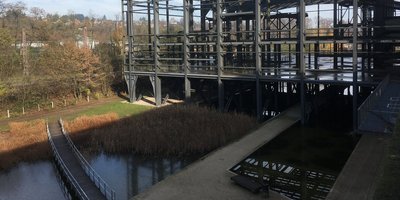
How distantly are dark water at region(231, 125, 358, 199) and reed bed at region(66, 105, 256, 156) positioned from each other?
3044 millimetres

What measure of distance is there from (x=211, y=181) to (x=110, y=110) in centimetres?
1819

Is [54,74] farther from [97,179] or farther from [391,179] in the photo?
[391,179]

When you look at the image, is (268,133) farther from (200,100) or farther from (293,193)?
(200,100)

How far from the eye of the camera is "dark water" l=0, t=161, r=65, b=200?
1677 cm

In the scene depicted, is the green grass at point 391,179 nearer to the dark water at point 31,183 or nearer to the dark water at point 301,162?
the dark water at point 301,162

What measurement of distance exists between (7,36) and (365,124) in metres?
32.5

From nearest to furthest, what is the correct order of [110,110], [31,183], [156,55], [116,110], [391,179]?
[391,179] < [31,183] < [110,110] < [116,110] < [156,55]

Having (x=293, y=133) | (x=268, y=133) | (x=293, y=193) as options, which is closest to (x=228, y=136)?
(x=268, y=133)

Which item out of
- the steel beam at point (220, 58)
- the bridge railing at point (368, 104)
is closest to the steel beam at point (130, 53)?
the steel beam at point (220, 58)

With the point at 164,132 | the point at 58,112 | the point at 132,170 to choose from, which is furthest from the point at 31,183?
the point at 58,112

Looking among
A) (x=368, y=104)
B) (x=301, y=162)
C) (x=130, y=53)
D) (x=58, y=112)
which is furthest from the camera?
(x=130, y=53)

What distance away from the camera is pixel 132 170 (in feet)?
63.0

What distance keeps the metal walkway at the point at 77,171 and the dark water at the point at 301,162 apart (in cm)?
540

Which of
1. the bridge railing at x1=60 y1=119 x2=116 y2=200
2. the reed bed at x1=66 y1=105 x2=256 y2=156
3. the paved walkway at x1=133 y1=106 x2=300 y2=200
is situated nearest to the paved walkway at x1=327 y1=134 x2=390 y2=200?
the paved walkway at x1=133 y1=106 x2=300 y2=200
